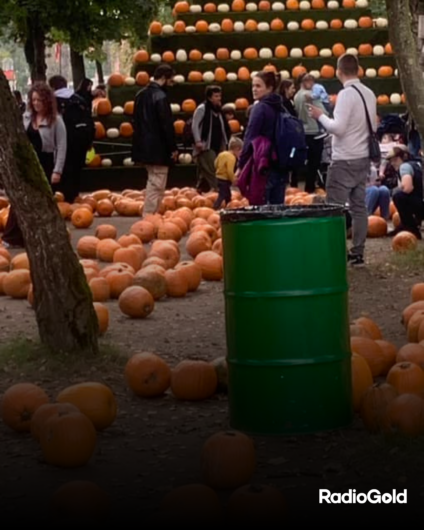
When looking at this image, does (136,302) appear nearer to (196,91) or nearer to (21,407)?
(21,407)

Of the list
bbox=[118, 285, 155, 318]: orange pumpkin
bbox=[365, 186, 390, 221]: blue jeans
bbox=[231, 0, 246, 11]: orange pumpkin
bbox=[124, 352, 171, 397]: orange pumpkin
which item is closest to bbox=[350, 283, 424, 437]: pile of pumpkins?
bbox=[124, 352, 171, 397]: orange pumpkin

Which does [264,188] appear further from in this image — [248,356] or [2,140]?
[248,356]

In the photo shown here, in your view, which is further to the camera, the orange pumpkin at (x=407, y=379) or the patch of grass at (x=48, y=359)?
the patch of grass at (x=48, y=359)

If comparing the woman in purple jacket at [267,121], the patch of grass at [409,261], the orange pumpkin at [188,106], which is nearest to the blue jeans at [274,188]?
the woman in purple jacket at [267,121]

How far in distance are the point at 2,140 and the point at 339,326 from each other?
2.73m

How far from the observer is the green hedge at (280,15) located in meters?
28.4

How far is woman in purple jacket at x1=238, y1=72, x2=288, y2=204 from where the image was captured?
12.6 m

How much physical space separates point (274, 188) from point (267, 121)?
67 centimetres

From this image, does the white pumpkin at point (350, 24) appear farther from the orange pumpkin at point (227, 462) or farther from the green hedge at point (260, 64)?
the orange pumpkin at point (227, 462)

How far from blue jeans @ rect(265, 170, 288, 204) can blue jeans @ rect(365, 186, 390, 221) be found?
4462mm

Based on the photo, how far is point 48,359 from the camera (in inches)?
320

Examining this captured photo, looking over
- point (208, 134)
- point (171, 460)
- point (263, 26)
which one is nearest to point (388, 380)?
point (171, 460)

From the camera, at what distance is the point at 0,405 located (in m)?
7.13

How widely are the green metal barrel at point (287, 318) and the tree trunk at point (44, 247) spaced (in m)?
1.81
